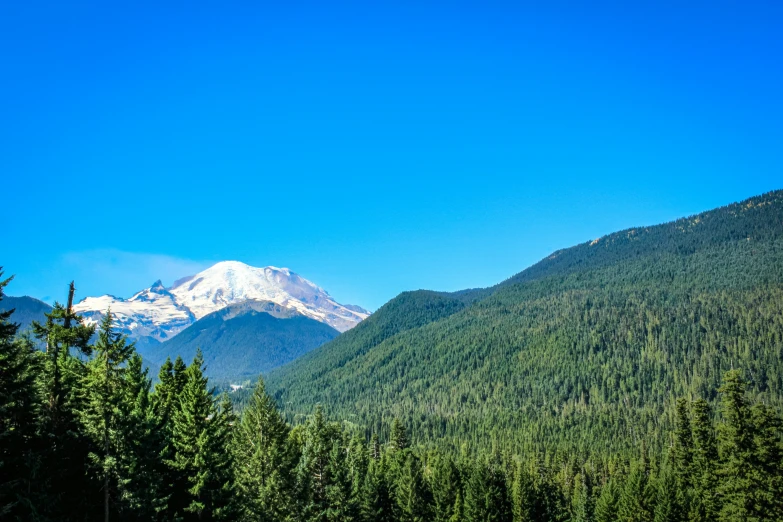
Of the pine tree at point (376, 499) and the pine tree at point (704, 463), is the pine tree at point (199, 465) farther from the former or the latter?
the pine tree at point (704, 463)

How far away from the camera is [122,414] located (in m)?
31.9

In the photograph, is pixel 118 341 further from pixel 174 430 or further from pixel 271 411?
pixel 271 411

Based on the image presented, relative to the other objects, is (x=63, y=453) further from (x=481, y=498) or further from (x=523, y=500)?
(x=523, y=500)

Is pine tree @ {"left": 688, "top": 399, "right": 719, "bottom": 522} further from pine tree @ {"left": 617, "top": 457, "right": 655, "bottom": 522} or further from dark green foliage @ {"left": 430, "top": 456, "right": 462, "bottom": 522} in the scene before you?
dark green foliage @ {"left": 430, "top": 456, "right": 462, "bottom": 522}

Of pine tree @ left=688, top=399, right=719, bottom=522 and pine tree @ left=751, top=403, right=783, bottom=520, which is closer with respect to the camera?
pine tree @ left=751, top=403, right=783, bottom=520

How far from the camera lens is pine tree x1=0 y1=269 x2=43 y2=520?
24391 mm

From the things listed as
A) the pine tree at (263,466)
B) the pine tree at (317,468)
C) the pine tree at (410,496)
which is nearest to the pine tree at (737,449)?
the pine tree at (263,466)

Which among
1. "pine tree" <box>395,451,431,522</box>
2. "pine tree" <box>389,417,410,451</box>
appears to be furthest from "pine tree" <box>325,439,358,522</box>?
"pine tree" <box>389,417,410,451</box>

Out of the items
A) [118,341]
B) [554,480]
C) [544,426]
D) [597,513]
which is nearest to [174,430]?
[118,341]

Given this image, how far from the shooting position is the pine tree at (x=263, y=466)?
4234cm

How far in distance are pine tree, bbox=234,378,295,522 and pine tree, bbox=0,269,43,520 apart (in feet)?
53.0

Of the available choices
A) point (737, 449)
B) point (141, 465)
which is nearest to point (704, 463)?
point (737, 449)

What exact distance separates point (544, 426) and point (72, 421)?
603 ft

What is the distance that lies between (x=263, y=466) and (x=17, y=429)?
19876mm
